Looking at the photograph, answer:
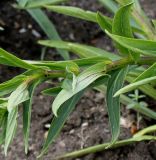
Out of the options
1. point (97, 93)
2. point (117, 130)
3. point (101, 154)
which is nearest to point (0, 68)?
point (97, 93)

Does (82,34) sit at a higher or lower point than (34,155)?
higher

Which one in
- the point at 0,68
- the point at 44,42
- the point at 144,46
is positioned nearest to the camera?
the point at 144,46

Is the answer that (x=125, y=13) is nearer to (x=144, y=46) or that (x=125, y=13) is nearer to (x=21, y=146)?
(x=144, y=46)

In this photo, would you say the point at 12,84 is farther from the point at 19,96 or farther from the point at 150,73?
the point at 150,73

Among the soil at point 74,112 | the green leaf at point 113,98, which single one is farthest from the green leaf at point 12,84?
the soil at point 74,112

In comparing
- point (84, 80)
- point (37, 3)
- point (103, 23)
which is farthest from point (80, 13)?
point (84, 80)
